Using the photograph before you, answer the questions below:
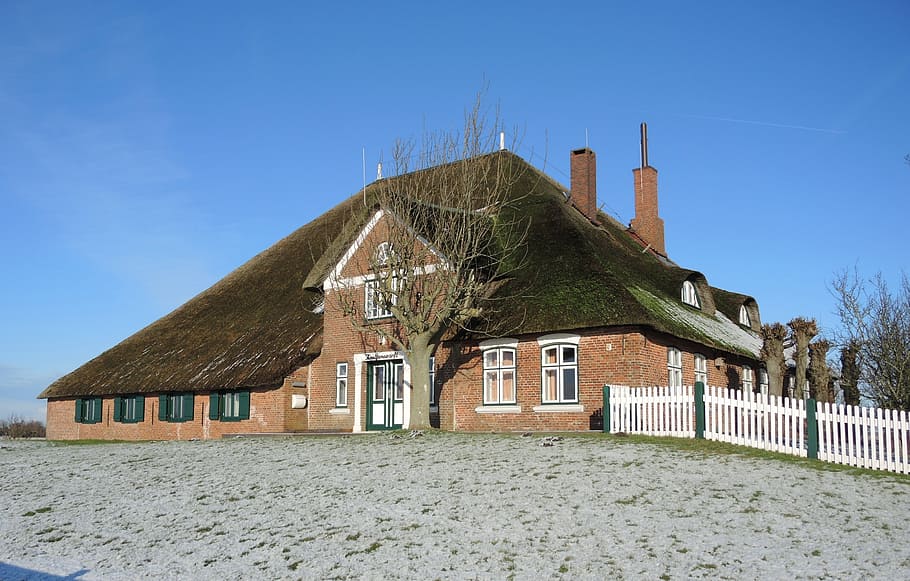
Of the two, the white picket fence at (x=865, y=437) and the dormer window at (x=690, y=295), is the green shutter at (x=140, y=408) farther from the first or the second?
the white picket fence at (x=865, y=437)

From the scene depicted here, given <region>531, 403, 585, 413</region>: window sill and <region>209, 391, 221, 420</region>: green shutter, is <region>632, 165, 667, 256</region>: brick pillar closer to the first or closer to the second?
<region>531, 403, 585, 413</region>: window sill

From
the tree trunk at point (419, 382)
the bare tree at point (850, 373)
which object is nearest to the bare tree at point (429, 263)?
the tree trunk at point (419, 382)

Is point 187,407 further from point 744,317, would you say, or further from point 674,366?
point 744,317

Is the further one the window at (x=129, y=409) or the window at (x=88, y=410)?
the window at (x=88, y=410)

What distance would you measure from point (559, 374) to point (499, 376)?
170cm

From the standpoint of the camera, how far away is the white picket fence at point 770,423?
15.4 m

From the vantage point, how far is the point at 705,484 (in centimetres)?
1329

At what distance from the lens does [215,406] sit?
28.2 meters

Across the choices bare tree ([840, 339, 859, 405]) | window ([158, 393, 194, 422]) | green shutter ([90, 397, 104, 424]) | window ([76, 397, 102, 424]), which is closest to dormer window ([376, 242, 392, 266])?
window ([158, 393, 194, 422])

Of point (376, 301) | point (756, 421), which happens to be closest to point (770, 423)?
point (756, 421)

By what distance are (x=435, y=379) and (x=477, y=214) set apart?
180 inches

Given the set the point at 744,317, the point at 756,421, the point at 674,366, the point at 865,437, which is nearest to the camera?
the point at 865,437

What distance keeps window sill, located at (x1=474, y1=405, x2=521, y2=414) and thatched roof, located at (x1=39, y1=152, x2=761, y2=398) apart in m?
1.92

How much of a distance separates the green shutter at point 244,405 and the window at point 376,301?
544cm
